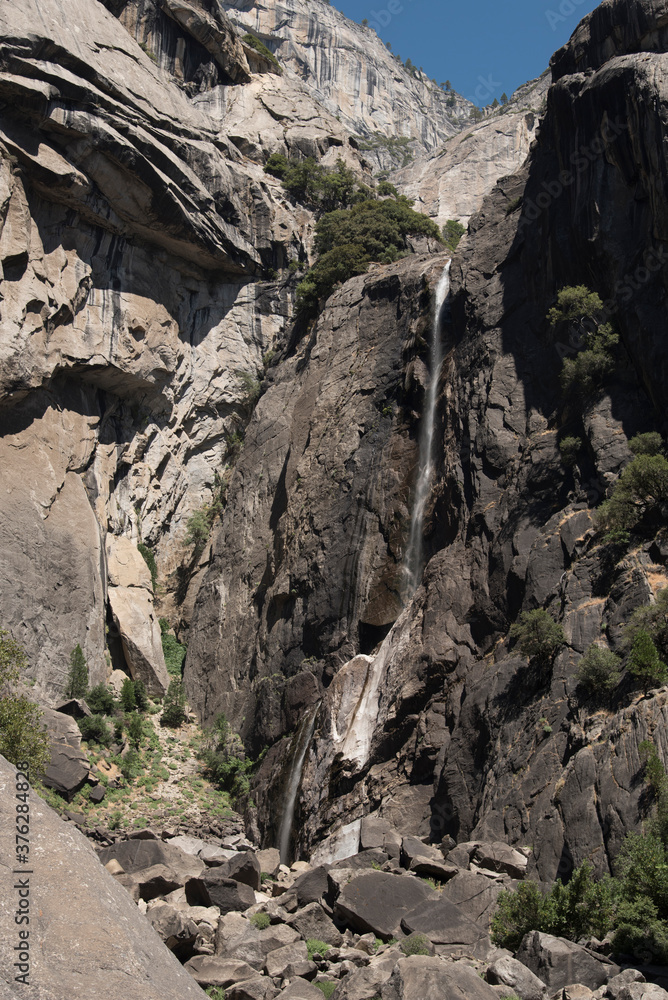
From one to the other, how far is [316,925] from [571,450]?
14.9 meters

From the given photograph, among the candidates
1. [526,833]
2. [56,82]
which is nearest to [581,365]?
[526,833]

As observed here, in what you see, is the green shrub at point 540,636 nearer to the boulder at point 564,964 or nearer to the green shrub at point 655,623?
the green shrub at point 655,623

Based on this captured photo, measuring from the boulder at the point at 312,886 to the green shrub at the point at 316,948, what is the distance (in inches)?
67.4

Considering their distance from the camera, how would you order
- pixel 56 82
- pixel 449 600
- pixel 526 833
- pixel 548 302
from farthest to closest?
pixel 56 82 < pixel 548 302 < pixel 449 600 < pixel 526 833

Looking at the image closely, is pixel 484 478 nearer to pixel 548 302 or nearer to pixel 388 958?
pixel 548 302

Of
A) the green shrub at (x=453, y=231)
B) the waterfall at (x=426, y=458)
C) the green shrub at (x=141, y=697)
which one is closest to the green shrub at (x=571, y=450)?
the waterfall at (x=426, y=458)

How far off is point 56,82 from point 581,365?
88.1ft

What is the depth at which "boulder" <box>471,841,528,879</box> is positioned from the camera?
15203 millimetres

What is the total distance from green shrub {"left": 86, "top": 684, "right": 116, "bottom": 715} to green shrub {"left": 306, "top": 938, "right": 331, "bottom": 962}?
1887cm

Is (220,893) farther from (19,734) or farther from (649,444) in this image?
(649,444)

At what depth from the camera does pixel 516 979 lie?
10.6 meters

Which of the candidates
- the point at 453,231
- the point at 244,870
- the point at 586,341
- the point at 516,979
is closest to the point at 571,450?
the point at 586,341

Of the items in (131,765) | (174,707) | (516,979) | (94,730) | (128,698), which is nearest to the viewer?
(516,979)

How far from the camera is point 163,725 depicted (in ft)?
106
